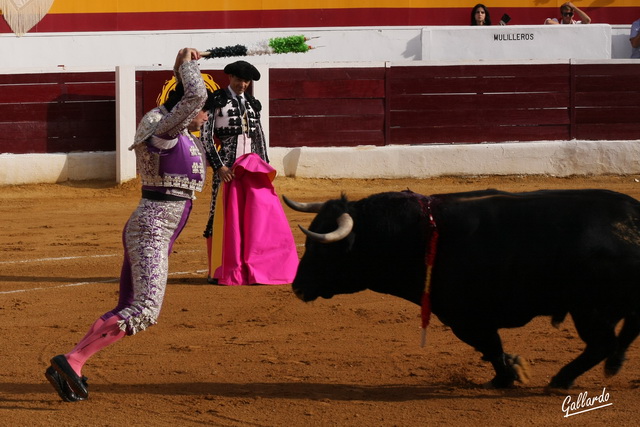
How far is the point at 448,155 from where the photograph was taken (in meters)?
11.5

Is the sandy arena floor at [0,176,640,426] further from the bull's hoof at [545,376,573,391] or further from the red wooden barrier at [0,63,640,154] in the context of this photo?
the red wooden barrier at [0,63,640,154]

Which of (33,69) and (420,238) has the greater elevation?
(33,69)

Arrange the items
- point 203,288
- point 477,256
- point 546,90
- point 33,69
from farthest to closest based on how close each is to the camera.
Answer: point 546,90 → point 33,69 → point 203,288 → point 477,256

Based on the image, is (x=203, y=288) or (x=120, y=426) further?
(x=203, y=288)

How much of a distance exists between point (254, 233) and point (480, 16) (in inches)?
308

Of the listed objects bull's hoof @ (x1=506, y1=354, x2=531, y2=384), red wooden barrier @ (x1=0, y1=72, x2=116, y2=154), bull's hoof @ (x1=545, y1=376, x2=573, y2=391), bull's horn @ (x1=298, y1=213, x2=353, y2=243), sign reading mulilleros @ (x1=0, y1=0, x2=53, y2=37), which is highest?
sign reading mulilleros @ (x1=0, y1=0, x2=53, y2=37)

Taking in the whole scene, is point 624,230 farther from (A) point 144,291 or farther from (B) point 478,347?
(A) point 144,291

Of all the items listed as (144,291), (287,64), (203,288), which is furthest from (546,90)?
(144,291)

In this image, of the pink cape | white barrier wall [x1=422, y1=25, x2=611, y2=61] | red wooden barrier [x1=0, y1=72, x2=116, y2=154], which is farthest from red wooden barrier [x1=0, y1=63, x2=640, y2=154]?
the pink cape

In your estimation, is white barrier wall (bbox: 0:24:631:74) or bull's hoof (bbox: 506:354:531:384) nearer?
bull's hoof (bbox: 506:354:531:384)

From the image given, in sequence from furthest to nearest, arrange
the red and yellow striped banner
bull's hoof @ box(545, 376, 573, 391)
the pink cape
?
the red and yellow striped banner → the pink cape → bull's hoof @ box(545, 376, 573, 391)

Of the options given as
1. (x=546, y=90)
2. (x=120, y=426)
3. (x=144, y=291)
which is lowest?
(x=120, y=426)

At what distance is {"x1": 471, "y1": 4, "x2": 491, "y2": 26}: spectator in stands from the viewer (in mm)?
13531

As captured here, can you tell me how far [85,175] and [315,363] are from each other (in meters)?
6.69
